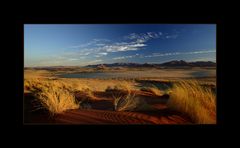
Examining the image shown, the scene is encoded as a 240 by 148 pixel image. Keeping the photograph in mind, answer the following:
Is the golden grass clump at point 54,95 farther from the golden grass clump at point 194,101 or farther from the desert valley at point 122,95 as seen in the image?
the golden grass clump at point 194,101

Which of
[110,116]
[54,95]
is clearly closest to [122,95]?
[110,116]

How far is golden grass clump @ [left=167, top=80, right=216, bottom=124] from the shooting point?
4.10 m

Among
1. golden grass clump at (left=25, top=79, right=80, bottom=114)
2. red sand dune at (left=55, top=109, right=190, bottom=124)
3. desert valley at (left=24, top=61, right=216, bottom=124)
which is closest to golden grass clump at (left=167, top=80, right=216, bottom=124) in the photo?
desert valley at (left=24, top=61, right=216, bottom=124)

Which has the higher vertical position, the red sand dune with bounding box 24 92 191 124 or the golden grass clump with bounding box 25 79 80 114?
the golden grass clump with bounding box 25 79 80 114

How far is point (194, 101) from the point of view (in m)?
4.11

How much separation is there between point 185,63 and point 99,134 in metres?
1.30

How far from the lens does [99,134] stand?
414cm

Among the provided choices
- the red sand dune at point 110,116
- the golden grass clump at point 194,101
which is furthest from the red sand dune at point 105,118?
the golden grass clump at point 194,101

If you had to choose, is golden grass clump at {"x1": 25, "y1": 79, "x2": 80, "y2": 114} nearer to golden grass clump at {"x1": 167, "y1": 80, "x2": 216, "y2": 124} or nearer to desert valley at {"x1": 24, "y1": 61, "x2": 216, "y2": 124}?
desert valley at {"x1": 24, "y1": 61, "x2": 216, "y2": 124}
